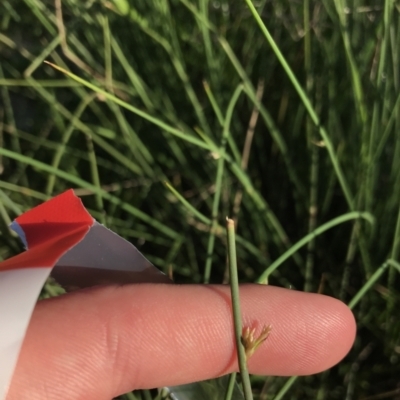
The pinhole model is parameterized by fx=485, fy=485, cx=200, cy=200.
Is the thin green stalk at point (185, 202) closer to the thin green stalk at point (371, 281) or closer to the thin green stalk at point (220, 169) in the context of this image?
the thin green stalk at point (220, 169)

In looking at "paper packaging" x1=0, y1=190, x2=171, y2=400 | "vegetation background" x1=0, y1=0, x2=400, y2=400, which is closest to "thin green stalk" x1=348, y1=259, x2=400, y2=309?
"vegetation background" x1=0, y1=0, x2=400, y2=400

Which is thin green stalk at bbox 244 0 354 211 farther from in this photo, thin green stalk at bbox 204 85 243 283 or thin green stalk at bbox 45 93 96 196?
thin green stalk at bbox 45 93 96 196

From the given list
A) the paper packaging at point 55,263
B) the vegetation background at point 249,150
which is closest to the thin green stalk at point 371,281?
the vegetation background at point 249,150

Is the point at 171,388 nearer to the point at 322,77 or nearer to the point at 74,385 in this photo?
the point at 74,385

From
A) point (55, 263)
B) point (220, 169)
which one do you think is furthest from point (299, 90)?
point (55, 263)

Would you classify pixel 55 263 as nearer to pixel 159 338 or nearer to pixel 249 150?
pixel 159 338

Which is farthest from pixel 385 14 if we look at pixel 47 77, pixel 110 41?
pixel 47 77
